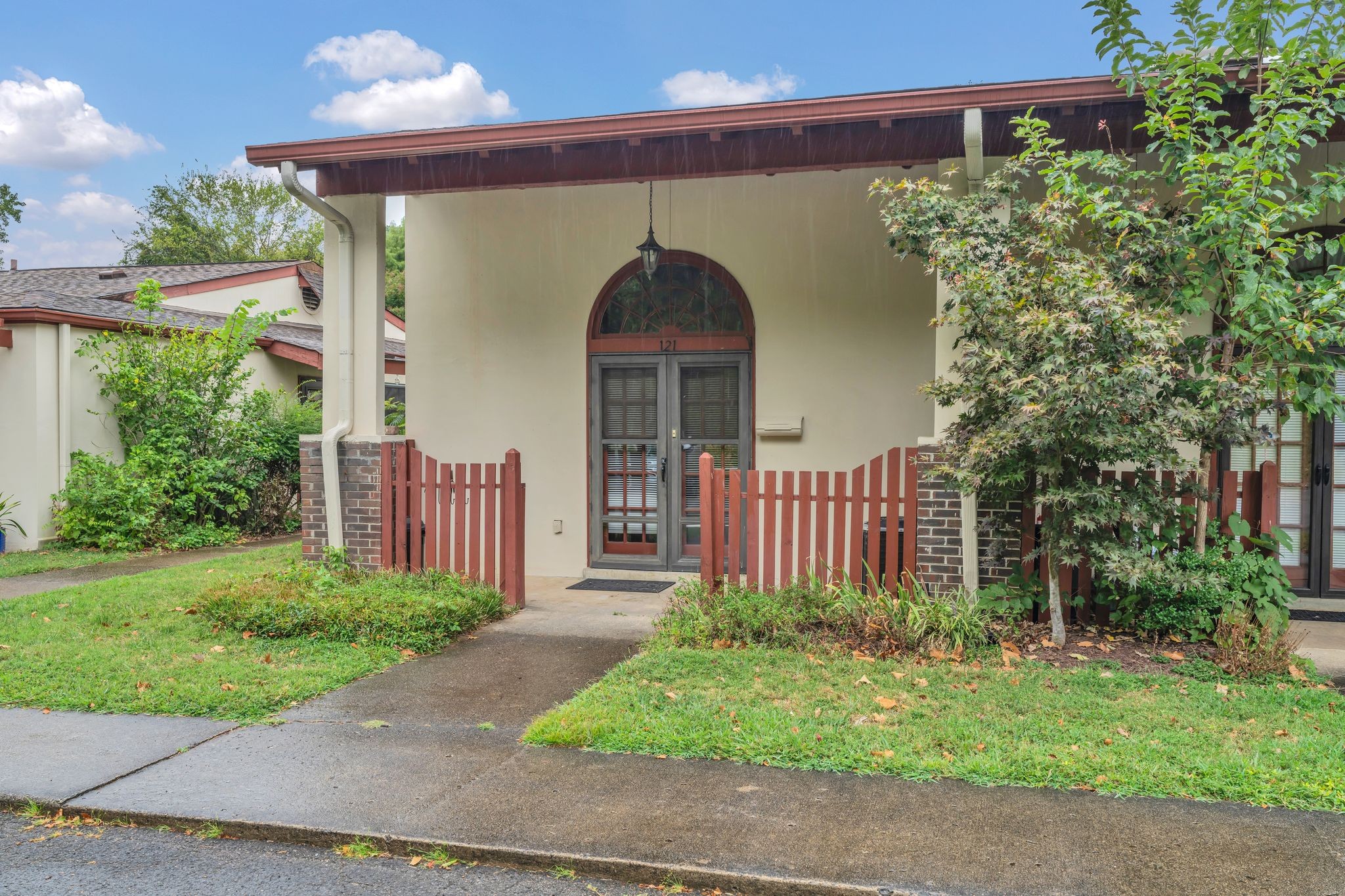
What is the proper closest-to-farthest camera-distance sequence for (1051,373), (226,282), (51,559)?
1. (1051,373)
2. (51,559)
3. (226,282)

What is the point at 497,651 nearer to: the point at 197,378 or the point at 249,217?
the point at 197,378

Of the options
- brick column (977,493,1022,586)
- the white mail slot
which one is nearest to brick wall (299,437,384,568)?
the white mail slot

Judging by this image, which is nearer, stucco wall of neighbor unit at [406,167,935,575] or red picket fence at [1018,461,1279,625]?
red picket fence at [1018,461,1279,625]

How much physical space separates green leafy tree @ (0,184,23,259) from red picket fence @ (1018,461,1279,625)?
3799cm

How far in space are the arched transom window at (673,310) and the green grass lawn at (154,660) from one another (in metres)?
4.07

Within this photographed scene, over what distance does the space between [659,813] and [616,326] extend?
631cm

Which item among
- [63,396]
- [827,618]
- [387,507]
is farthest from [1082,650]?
[63,396]

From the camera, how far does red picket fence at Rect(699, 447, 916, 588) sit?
257 inches

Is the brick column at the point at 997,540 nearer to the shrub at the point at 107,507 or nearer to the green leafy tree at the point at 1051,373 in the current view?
the green leafy tree at the point at 1051,373

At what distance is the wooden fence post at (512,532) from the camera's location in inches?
294

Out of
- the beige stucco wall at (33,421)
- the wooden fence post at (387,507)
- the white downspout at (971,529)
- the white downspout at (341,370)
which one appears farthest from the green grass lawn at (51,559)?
the white downspout at (971,529)

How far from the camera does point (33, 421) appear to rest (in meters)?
10.7

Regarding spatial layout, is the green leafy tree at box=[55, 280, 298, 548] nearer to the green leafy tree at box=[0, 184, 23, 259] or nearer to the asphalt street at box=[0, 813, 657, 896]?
the asphalt street at box=[0, 813, 657, 896]

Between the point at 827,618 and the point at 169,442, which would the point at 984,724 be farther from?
the point at 169,442
